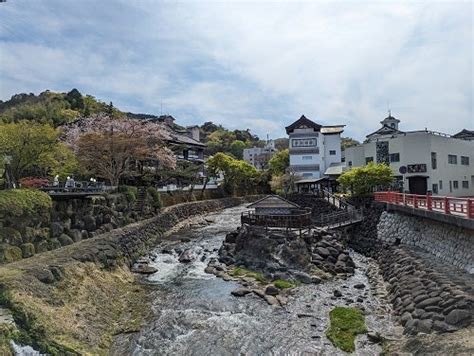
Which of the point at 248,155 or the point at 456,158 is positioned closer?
the point at 456,158

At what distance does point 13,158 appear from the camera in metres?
18.6

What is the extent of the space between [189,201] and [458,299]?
35.7 m

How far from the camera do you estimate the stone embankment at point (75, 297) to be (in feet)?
30.7

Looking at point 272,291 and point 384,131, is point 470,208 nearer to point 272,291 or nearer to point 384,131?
point 272,291

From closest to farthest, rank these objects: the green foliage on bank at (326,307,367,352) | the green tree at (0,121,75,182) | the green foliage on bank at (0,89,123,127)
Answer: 1. the green foliage on bank at (326,307,367,352)
2. the green tree at (0,121,75,182)
3. the green foliage on bank at (0,89,123,127)

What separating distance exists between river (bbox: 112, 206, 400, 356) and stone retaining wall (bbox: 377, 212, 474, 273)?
332 cm

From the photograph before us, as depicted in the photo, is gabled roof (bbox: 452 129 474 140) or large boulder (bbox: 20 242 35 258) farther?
gabled roof (bbox: 452 129 474 140)

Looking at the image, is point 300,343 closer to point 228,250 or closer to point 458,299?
point 458,299

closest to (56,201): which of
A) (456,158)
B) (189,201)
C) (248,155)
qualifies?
(189,201)

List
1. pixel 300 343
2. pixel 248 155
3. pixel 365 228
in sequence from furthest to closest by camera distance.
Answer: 1. pixel 248 155
2. pixel 365 228
3. pixel 300 343

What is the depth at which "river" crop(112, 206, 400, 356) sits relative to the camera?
34.2ft

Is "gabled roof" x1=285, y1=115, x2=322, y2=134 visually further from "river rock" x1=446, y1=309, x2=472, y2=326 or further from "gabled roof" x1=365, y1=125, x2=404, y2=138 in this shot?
"river rock" x1=446, y1=309, x2=472, y2=326

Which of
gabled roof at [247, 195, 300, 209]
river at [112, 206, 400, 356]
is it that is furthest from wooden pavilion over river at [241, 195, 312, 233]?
river at [112, 206, 400, 356]

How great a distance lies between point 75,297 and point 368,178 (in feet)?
84.1
